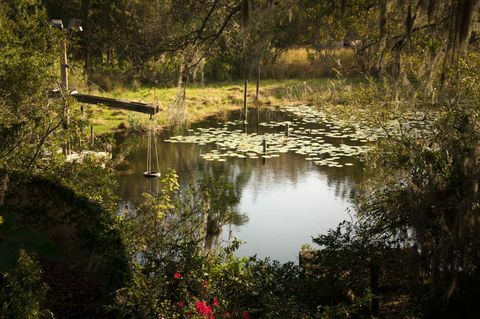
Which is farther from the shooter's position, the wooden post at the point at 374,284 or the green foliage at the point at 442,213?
the wooden post at the point at 374,284

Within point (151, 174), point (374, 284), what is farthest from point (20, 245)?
point (151, 174)

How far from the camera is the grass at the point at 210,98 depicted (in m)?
18.2

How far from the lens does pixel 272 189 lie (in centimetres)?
1200

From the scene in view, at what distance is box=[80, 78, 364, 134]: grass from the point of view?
717 inches

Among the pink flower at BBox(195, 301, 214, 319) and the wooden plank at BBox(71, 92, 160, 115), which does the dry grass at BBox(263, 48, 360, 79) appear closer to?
the wooden plank at BBox(71, 92, 160, 115)

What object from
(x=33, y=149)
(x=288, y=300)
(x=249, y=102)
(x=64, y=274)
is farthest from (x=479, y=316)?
(x=249, y=102)

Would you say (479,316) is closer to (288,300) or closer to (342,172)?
(288,300)

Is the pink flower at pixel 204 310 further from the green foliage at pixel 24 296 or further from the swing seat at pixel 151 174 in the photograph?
the swing seat at pixel 151 174

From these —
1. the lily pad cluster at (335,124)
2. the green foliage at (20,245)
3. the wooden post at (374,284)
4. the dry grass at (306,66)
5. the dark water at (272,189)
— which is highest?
the dry grass at (306,66)

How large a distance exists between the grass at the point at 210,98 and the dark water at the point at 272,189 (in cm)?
249

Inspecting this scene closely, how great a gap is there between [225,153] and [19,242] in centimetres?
1326

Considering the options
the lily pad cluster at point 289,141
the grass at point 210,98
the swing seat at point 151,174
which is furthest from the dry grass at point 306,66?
the swing seat at point 151,174

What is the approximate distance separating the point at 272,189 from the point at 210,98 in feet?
36.3

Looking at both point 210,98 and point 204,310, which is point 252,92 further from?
point 204,310
